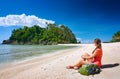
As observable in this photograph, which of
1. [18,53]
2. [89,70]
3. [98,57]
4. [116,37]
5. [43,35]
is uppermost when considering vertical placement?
[43,35]

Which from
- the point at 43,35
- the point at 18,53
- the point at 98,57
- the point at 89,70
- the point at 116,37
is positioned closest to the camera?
the point at 89,70

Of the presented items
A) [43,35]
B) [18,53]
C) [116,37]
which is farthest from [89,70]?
[43,35]

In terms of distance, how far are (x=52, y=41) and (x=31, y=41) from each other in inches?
941

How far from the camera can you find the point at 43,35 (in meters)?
126

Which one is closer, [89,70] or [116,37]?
[89,70]

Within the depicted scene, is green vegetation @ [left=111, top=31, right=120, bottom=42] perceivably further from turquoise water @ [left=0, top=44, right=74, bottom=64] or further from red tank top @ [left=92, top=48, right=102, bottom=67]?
red tank top @ [left=92, top=48, right=102, bottom=67]

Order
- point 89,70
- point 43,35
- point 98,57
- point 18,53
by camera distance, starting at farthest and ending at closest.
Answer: point 43,35 → point 18,53 → point 98,57 → point 89,70

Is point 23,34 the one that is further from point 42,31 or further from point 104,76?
point 104,76

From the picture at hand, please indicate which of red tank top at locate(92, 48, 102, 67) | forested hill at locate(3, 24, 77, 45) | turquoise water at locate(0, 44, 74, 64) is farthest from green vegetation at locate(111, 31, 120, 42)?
red tank top at locate(92, 48, 102, 67)

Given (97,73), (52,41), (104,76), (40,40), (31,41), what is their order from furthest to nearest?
(31,41)
(40,40)
(52,41)
(97,73)
(104,76)

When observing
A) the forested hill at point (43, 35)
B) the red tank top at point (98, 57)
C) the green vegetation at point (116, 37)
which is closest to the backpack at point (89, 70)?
the red tank top at point (98, 57)

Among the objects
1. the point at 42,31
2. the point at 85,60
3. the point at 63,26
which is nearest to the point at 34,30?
Result: the point at 42,31

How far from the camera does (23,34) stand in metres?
140

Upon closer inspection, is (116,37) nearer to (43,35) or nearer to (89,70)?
(43,35)
